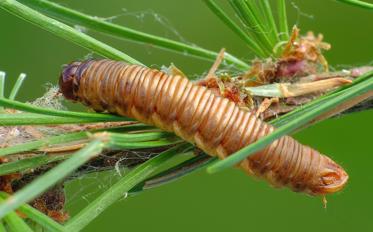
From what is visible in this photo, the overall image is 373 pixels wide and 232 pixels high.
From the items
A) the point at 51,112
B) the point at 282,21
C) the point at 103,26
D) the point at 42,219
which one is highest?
the point at 282,21

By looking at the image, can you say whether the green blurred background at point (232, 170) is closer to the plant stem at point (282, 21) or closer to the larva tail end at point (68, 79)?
the plant stem at point (282, 21)

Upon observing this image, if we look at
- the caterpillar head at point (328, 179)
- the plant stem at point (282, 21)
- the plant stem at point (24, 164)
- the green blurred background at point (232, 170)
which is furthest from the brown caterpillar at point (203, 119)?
the green blurred background at point (232, 170)

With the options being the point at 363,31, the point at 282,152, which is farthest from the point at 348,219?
the point at 282,152

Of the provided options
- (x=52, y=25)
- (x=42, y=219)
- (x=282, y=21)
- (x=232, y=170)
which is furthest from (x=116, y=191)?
(x=232, y=170)

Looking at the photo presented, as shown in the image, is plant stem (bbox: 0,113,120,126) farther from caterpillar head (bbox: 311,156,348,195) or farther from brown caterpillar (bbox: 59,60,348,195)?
caterpillar head (bbox: 311,156,348,195)

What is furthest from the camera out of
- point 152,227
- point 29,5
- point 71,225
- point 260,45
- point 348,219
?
point 152,227

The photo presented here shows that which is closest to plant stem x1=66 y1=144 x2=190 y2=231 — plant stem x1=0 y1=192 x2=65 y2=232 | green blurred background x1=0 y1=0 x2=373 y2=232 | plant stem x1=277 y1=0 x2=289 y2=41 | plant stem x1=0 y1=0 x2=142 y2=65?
plant stem x1=0 y1=192 x2=65 y2=232

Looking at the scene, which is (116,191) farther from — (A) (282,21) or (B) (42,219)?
(A) (282,21)

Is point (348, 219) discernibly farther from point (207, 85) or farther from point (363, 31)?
point (207, 85)
